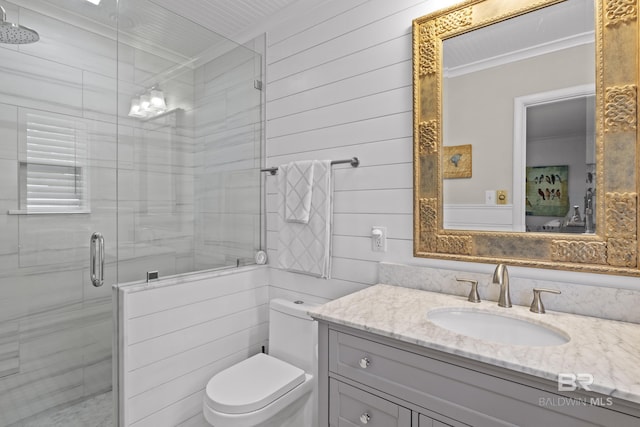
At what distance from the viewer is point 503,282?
121cm

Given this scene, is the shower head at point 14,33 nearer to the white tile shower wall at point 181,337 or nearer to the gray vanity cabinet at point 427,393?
the white tile shower wall at point 181,337

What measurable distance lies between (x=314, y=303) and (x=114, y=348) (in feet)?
3.44

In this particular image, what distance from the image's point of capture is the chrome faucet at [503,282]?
121cm

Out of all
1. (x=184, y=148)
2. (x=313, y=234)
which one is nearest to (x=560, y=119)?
(x=313, y=234)

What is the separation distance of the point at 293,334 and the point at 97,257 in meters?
1.20

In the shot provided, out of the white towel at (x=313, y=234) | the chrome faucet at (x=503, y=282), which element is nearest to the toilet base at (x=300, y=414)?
the white towel at (x=313, y=234)

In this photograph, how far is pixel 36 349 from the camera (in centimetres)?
180

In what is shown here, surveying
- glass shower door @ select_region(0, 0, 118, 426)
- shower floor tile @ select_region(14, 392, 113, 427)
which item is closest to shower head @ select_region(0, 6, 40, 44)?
glass shower door @ select_region(0, 0, 118, 426)

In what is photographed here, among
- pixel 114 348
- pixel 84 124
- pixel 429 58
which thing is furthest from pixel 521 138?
pixel 84 124

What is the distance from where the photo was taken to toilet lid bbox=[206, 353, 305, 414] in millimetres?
1372

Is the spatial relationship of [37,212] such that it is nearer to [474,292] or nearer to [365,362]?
[365,362]

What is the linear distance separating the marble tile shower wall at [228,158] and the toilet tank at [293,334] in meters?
0.49

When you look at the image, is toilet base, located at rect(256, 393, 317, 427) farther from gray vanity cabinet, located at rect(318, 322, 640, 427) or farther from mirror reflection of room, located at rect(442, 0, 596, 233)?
mirror reflection of room, located at rect(442, 0, 596, 233)

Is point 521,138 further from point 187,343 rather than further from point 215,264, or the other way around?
point 187,343
